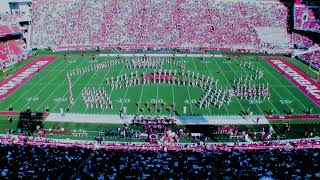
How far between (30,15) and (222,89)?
34743 millimetres

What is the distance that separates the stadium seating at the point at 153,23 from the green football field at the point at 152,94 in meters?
10.0

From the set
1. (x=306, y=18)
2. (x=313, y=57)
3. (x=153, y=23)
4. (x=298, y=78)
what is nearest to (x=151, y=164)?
(x=298, y=78)

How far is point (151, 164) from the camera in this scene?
1605cm

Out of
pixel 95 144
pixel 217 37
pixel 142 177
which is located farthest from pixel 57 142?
pixel 217 37

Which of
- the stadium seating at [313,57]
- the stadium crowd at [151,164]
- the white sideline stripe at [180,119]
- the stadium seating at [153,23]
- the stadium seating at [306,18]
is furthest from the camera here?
the stadium seating at [153,23]

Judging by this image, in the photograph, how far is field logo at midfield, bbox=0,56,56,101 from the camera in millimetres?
32531

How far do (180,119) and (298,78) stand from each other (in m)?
15.6

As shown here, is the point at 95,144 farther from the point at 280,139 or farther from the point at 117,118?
the point at 280,139

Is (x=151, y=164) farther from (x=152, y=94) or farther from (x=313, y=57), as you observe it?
(x=313, y=57)

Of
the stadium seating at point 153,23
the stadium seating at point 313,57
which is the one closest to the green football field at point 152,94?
the stadium seating at point 313,57

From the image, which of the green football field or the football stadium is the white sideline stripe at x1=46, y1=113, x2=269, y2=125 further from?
the green football field

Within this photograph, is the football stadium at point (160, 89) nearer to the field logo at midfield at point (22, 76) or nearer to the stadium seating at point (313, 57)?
the field logo at midfield at point (22, 76)

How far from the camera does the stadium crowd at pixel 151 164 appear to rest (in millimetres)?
14950

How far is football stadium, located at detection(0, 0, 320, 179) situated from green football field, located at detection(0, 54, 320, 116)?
11 centimetres
